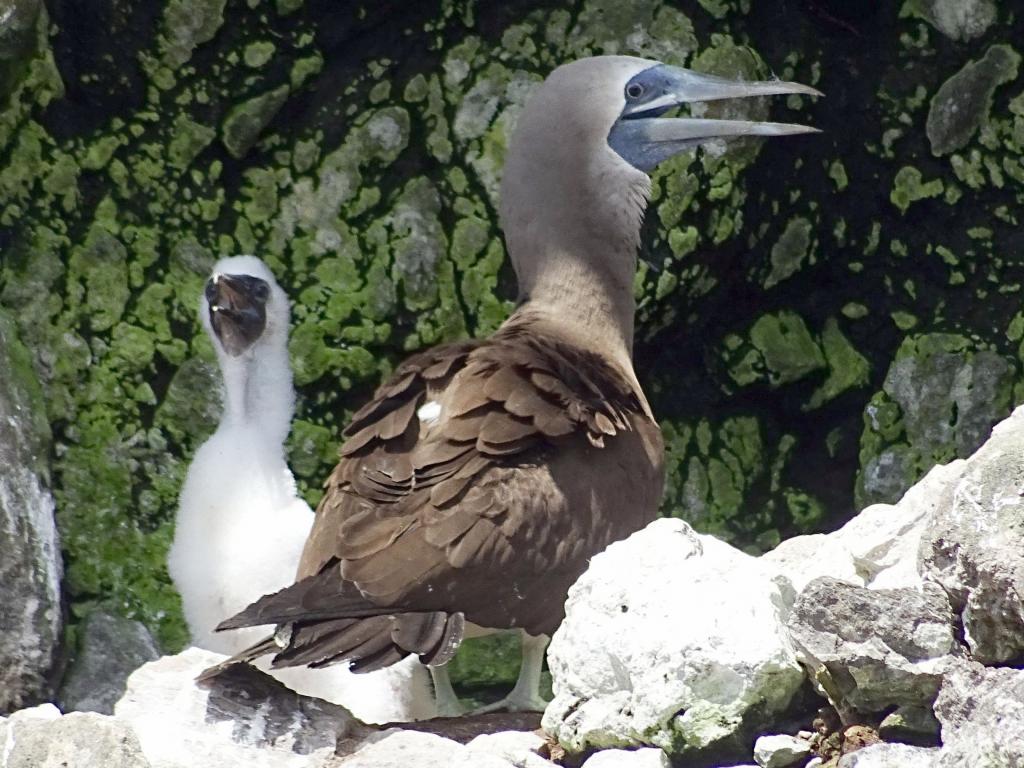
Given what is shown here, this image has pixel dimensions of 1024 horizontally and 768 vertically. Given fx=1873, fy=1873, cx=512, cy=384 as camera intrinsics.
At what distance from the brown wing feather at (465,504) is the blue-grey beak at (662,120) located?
141 cm

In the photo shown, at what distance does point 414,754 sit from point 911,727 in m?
1.02

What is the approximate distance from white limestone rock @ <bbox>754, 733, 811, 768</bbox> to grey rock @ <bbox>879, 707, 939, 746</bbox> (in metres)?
0.15

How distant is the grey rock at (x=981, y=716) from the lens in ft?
9.70

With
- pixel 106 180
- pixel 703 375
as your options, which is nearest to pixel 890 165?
pixel 703 375

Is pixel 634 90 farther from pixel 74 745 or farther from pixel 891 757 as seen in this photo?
pixel 891 757

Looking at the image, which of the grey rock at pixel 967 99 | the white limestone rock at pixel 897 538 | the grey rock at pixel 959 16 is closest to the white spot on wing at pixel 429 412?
the white limestone rock at pixel 897 538

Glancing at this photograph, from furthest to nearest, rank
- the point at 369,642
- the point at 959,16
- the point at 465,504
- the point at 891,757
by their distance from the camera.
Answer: the point at 959,16 → the point at 465,504 → the point at 369,642 → the point at 891,757

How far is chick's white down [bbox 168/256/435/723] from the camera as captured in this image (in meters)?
5.70

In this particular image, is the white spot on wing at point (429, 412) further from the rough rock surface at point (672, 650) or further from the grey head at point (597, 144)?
the grey head at point (597, 144)

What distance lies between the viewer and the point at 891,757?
3320 mm

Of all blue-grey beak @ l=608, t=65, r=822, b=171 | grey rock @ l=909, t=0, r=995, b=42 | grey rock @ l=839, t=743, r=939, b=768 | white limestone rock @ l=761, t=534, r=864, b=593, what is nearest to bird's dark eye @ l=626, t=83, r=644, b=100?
blue-grey beak @ l=608, t=65, r=822, b=171

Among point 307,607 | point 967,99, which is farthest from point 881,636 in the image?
point 967,99

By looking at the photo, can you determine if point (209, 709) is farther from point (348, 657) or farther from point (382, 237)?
point (382, 237)

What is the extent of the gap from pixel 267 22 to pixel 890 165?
2561 millimetres
